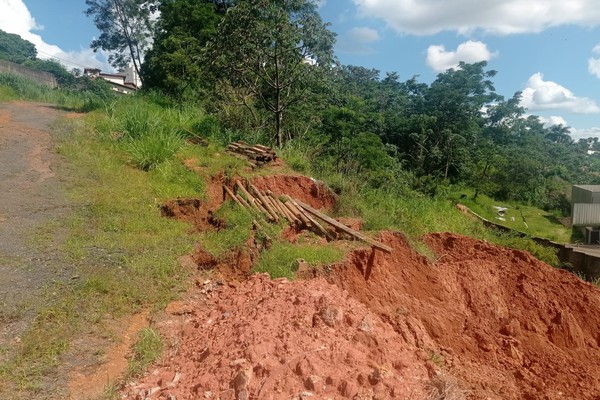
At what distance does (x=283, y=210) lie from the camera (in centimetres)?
807

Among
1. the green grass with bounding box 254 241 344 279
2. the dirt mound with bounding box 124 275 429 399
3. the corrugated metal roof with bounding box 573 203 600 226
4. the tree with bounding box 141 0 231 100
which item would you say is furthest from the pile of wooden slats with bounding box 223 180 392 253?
the corrugated metal roof with bounding box 573 203 600 226

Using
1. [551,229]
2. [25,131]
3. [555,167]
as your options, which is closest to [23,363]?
[25,131]

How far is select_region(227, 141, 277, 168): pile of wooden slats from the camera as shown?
34.4 ft

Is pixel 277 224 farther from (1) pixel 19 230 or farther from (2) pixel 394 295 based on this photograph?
(1) pixel 19 230

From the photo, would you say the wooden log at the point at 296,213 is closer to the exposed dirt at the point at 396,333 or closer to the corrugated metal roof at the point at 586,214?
the exposed dirt at the point at 396,333

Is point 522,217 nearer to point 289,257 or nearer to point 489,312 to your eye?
point 489,312

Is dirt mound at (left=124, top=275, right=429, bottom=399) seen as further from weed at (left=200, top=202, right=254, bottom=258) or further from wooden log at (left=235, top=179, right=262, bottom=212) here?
wooden log at (left=235, top=179, right=262, bottom=212)

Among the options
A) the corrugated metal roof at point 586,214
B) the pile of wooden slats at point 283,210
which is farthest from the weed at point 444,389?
the corrugated metal roof at point 586,214

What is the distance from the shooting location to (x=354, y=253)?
6746mm

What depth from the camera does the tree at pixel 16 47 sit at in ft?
182

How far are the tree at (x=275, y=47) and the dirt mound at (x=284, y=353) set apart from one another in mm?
7683

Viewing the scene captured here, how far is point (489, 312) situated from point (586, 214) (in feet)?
48.7

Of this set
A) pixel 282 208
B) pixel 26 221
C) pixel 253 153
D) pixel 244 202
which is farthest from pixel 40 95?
pixel 282 208

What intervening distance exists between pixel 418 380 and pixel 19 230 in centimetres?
530
